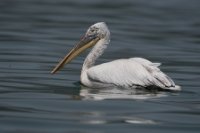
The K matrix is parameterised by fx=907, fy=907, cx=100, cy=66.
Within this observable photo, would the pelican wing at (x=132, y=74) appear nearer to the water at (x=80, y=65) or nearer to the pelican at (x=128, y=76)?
the pelican at (x=128, y=76)

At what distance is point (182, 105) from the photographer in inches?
441

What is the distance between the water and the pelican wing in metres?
0.19

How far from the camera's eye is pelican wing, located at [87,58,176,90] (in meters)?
11.9

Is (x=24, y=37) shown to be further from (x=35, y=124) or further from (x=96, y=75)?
(x=35, y=124)

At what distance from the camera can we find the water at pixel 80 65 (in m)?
9.88

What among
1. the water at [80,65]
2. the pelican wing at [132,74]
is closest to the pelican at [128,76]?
the pelican wing at [132,74]

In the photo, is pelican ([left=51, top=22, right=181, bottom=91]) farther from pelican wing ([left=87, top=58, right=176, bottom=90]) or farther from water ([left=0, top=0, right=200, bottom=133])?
water ([left=0, top=0, right=200, bottom=133])

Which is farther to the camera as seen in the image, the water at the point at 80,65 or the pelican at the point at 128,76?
the pelican at the point at 128,76

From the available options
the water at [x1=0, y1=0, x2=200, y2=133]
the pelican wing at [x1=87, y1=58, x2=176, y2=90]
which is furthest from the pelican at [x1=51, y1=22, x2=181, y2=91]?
the water at [x1=0, y1=0, x2=200, y2=133]

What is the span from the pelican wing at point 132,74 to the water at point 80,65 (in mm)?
185

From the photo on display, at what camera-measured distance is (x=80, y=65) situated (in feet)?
51.0

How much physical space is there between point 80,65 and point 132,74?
3479 millimetres

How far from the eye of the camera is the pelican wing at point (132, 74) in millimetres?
11914

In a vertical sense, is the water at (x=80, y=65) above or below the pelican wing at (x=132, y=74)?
below
